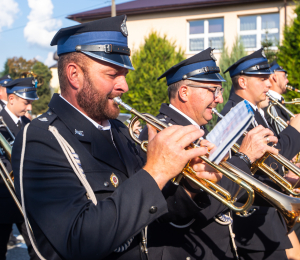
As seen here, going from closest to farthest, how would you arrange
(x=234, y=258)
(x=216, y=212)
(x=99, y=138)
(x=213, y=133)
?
(x=213, y=133) < (x=99, y=138) < (x=216, y=212) < (x=234, y=258)

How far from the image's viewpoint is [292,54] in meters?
9.91

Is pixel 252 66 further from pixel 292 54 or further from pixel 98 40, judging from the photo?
pixel 292 54

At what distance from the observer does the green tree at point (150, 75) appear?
33.0 ft

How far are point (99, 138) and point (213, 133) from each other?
0.62 m

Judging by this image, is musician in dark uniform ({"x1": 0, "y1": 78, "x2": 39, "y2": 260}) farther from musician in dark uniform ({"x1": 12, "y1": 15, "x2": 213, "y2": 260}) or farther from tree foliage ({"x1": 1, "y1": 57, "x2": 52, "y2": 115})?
tree foliage ({"x1": 1, "y1": 57, "x2": 52, "y2": 115})

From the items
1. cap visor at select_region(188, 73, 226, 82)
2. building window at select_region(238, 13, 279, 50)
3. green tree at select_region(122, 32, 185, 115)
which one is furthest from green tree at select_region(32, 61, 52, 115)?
cap visor at select_region(188, 73, 226, 82)

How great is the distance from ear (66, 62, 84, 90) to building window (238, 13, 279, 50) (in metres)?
14.5

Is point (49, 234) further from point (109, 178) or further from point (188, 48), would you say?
point (188, 48)

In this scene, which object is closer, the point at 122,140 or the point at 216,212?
the point at 122,140

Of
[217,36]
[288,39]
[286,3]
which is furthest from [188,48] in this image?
[288,39]

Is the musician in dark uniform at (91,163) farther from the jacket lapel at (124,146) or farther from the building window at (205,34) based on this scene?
the building window at (205,34)

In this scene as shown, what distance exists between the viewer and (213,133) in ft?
5.48

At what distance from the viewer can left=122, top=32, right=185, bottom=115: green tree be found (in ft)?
33.0

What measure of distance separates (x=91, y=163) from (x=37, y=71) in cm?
4315
